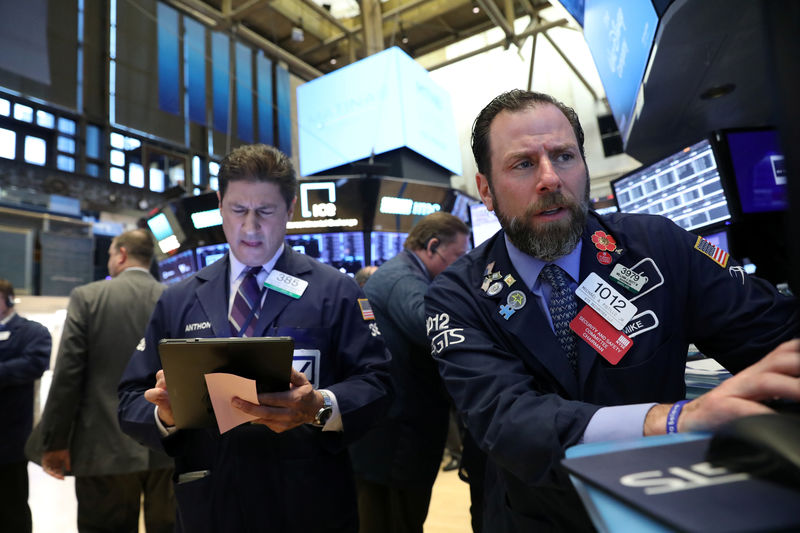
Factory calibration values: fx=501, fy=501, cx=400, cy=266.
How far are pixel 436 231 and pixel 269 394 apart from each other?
149cm

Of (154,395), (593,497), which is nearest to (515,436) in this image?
(593,497)

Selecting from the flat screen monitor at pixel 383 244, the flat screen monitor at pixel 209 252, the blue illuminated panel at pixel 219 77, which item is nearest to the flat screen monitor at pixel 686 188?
the flat screen monitor at pixel 383 244

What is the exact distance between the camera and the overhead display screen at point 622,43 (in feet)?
8.55

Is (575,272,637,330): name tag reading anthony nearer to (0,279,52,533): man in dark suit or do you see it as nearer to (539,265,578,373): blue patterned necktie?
Result: (539,265,578,373): blue patterned necktie

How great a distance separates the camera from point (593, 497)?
1.27 ft

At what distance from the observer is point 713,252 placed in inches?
43.1

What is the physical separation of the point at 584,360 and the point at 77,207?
28.0ft

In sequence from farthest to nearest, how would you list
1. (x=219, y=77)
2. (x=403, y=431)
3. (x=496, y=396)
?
(x=219, y=77) < (x=403, y=431) < (x=496, y=396)

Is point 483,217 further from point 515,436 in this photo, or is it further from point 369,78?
point 515,436

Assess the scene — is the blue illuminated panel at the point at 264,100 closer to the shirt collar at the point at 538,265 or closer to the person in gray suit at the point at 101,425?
the person in gray suit at the point at 101,425

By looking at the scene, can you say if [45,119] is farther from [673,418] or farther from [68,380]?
[673,418]

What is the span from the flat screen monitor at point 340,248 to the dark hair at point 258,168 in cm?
388

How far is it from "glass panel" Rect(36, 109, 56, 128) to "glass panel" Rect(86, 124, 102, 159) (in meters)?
0.67

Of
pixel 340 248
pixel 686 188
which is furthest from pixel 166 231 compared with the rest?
pixel 686 188
